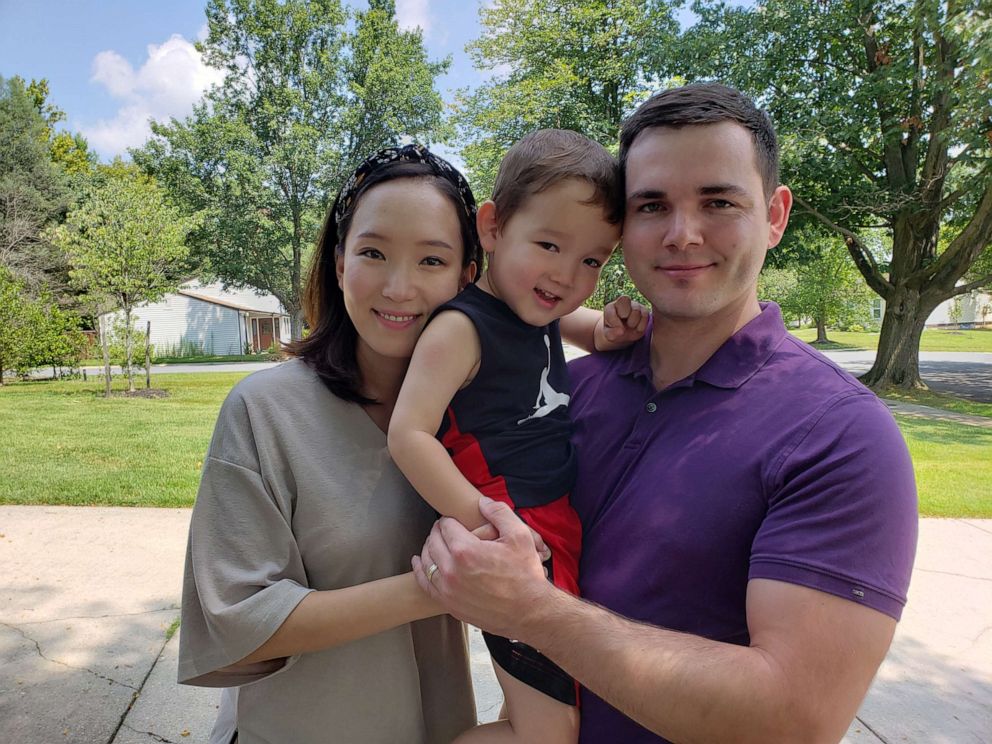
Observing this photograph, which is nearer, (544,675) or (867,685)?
(867,685)

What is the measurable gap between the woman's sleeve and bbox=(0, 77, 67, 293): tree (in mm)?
32047

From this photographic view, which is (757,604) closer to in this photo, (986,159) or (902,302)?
(986,159)

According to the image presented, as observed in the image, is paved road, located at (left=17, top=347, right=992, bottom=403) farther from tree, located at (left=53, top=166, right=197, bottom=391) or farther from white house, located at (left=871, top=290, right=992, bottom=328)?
white house, located at (left=871, top=290, right=992, bottom=328)

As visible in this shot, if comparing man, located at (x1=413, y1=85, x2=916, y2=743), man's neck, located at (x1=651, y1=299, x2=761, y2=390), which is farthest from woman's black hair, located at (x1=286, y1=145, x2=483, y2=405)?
man's neck, located at (x1=651, y1=299, x2=761, y2=390)

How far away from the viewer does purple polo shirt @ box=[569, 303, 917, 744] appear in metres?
1.22

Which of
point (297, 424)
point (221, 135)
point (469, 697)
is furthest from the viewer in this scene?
point (221, 135)

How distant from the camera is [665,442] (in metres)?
1.56

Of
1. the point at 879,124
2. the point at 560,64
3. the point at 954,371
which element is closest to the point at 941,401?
the point at 879,124

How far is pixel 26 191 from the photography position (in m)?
32.4

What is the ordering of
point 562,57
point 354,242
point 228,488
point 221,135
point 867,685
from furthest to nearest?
1. point 221,135
2. point 562,57
3. point 354,242
4. point 228,488
5. point 867,685

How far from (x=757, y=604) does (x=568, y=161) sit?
3.65 ft

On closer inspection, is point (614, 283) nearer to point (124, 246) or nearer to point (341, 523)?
point (124, 246)

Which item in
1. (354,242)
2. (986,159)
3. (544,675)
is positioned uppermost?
(986,159)

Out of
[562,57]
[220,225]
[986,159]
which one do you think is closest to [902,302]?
[986,159]
